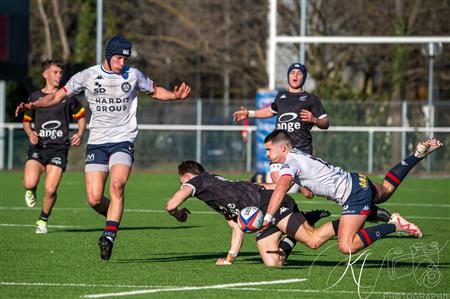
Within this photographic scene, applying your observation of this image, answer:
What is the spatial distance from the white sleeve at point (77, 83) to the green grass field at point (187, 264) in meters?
1.74

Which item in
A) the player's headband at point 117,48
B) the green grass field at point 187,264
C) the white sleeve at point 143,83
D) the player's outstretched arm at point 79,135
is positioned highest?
the player's headband at point 117,48

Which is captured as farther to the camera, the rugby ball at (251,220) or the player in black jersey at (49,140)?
the player in black jersey at (49,140)

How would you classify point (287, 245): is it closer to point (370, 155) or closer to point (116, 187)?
point (116, 187)

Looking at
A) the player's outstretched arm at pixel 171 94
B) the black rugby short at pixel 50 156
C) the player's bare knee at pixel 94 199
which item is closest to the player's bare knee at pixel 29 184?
the black rugby short at pixel 50 156

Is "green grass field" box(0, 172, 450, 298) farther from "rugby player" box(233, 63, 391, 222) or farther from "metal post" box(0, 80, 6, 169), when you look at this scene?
"metal post" box(0, 80, 6, 169)

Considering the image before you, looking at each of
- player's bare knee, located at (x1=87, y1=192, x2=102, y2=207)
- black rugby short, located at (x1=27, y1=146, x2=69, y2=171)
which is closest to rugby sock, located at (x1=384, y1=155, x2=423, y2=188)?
player's bare knee, located at (x1=87, y1=192, x2=102, y2=207)

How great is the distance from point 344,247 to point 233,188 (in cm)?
124

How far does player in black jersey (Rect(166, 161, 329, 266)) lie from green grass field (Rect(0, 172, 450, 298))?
208 mm

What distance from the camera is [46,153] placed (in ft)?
47.1

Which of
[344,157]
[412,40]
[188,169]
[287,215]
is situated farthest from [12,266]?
[344,157]

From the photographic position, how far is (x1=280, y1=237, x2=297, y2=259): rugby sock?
35.0ft

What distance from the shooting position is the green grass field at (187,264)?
884 cm

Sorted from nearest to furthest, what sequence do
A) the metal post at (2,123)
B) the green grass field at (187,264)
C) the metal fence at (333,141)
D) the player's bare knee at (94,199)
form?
the green grass field at (187,264) → the player's bare knee at (94,199) → the metal fence at (333,141) → the metal post at (2,123)

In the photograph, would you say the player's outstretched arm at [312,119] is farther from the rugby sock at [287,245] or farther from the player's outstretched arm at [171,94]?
the rugby sock at [287,245]
